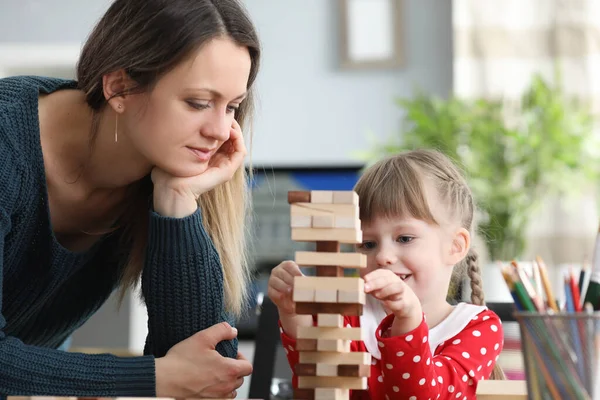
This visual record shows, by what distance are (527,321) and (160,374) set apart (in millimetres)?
528

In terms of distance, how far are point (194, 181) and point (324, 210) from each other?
0.50m

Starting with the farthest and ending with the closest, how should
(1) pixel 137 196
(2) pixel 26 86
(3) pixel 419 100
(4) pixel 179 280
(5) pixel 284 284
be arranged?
(3) pixel 419 100 → (1) pixel 137 196 → (2) pixel 26 86 → (4) pixel 179 280 → (5) pixel 284 284

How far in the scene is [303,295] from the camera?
777 millimetres

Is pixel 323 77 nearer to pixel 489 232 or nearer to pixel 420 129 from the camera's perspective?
pixel 420 129

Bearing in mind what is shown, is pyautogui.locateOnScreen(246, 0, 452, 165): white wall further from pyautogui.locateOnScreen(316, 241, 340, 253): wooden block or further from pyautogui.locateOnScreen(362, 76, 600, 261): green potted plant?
pyautogui.locateOnScreen(316, 241, 340, 253): wooden block

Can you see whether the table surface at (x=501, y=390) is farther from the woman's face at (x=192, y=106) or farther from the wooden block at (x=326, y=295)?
the woman's face at (x=192, y=106)

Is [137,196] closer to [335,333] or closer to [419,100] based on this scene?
[335,333]

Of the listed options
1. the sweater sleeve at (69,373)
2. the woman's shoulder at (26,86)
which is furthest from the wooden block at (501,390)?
the woman's shoulder at (26,86)

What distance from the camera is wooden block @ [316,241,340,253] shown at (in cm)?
80

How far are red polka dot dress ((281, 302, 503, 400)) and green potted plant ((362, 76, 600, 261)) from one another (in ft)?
7.52

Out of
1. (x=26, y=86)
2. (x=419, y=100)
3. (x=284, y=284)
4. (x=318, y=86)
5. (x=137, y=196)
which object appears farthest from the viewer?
(x=318, y=86)

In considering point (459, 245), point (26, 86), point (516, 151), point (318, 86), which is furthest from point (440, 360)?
point (318, 86)

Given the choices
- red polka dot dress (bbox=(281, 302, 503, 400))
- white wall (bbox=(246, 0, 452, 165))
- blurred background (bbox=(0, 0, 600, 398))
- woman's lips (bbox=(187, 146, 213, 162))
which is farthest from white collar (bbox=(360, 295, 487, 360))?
white wall (bbox=(246, 0, 452, 165))

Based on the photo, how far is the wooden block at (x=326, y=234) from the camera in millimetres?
791
